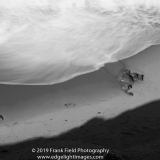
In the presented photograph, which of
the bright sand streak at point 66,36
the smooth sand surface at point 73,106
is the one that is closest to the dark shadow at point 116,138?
the smooth sand surface at point 73,106

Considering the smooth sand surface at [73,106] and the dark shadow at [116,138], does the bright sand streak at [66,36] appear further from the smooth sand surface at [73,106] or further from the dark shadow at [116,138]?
the dark shadow at [116,138]

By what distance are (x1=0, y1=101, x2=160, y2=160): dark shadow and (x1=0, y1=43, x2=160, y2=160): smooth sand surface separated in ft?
0.08

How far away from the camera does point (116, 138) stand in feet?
18.7

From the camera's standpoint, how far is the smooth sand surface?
235 inches

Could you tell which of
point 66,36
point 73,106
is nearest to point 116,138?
point 73,106

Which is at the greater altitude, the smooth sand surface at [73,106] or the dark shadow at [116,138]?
the smooth sand surface at [73,106]

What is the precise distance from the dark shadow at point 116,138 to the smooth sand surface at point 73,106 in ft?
0.08

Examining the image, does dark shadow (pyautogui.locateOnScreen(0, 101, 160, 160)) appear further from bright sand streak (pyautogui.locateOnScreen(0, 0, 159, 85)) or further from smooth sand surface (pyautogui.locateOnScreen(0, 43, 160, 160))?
bright sand streak (pyautogui.locateOnScreen(0, 0, 159, 85))

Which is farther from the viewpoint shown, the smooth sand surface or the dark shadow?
the smooth sand surface

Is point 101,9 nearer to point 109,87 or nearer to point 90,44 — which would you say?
point 90,44

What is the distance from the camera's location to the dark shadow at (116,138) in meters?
5.06

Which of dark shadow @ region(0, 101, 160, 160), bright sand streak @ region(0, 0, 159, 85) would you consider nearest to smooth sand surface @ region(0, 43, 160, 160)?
dark shadow @ region(0, 101, 160, 160)

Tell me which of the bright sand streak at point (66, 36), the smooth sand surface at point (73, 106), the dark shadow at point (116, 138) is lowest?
the dark shadow at point (116, 138)

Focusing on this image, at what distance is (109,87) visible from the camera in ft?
24.0
